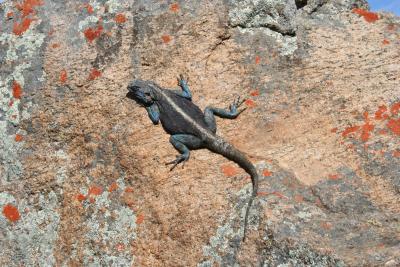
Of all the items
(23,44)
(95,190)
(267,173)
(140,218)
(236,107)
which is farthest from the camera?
(23,44)

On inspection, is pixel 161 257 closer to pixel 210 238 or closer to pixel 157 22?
pixel 210 238

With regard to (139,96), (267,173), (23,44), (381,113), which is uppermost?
(23,44)

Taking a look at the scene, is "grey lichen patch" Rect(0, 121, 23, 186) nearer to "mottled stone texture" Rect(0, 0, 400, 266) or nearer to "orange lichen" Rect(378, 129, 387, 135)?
"mottled stone texture" Rect(0, 0, 400, 266)

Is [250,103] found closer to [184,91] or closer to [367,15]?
[184,91]

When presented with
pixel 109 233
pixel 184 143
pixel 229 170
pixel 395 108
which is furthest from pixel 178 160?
pixel 395 108

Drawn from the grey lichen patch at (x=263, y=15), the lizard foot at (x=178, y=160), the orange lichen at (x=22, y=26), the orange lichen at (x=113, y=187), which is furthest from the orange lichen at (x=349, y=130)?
the orange lichen at (x=22, y=26)

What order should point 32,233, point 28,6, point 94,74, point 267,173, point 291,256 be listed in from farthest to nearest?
point 28,6
point 94,74
point 32,233
point 267,173
point 291,256

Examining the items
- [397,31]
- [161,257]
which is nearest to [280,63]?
[397,31]
